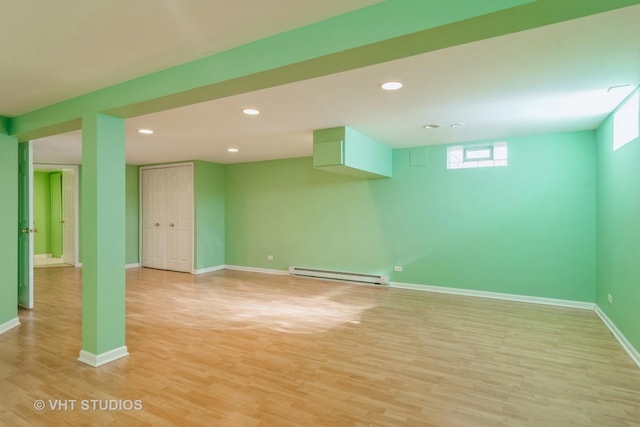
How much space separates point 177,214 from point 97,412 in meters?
5.71

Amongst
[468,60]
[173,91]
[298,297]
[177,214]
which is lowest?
[298,297]

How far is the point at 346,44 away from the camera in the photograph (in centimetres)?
171

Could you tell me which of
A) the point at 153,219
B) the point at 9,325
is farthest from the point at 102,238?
the point at 153,219

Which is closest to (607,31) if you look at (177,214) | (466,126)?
(466,126)

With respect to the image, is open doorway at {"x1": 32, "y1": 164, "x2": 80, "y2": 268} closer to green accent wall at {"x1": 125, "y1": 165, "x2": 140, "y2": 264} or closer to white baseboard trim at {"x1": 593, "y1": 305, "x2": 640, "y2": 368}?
green accent wall at {"x1": 125, "y1": 165, "x2": 140, "y2": 264}

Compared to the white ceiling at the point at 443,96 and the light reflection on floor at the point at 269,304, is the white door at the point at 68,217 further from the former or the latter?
the light reflection on floor at the point at 269,304

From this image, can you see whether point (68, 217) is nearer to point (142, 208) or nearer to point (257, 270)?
point (142, 208)

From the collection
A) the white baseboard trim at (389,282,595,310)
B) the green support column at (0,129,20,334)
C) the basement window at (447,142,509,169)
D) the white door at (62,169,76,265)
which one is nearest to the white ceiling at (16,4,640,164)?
the basement window at (447,142,509,169)

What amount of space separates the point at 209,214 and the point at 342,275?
3246 millimetres

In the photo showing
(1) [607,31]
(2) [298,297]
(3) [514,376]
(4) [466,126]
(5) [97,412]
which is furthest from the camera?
(2) [298,297]

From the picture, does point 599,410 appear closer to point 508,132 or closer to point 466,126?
point 466,126

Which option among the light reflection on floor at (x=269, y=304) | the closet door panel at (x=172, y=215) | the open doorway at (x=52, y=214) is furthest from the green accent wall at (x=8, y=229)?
the open doorway at (x=52, y=214)

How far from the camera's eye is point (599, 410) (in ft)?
7.37

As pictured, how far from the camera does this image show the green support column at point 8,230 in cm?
370
